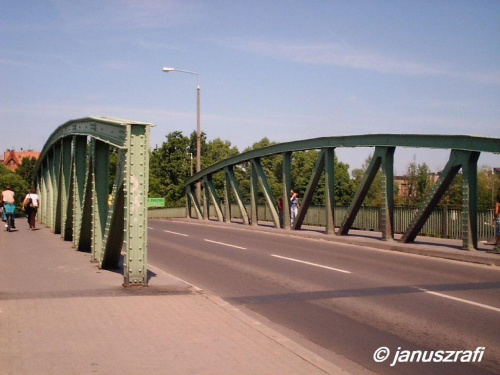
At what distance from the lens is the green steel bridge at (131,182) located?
981 centimetres

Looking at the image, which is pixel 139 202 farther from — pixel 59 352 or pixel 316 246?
pixel 316 246

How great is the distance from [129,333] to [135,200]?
318 cm

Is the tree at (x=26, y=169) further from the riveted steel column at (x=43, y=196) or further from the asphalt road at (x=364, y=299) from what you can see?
the asphalt road at (x=364, y=299)

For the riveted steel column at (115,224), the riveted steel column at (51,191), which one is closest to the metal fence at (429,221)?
the riveted steel column at (51,191)

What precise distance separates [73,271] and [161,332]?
17.3ft

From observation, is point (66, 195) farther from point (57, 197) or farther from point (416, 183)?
point (416, 183)

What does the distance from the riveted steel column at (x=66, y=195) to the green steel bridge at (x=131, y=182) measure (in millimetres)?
27

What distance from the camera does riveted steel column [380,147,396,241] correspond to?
19.3 m

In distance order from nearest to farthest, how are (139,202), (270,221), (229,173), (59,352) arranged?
(59,352)
(139,202)
(229,173)
(270,221)

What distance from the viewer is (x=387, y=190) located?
1941 centimetres

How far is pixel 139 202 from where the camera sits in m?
9.79

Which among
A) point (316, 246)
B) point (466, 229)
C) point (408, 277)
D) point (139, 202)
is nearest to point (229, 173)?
point (316, 246)

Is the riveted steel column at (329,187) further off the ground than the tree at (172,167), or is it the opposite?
the tree at (172,167)

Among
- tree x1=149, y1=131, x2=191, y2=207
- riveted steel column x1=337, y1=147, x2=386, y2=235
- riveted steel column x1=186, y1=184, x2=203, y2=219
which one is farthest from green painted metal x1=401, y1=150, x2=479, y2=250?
tree x1=149, y1=131, x2=191, y2=207
